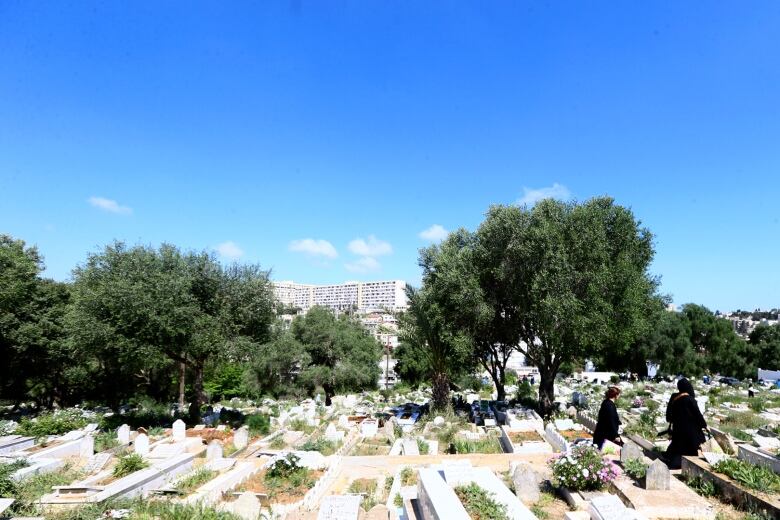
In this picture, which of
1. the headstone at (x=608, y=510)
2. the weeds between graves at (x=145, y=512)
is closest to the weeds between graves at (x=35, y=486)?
the weeds between graves at (x=145, y=512)

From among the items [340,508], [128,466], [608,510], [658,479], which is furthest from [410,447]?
[608,510]

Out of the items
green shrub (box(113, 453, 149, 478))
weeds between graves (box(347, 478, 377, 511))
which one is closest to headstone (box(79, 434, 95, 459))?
green shrub (box(113, 453, 149, 478))

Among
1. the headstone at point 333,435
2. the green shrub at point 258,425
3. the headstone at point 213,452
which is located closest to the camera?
the headstone at point 213,452

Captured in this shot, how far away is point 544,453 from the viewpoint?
42.0 feet

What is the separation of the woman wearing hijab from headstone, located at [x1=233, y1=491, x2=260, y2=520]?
26.6 ft

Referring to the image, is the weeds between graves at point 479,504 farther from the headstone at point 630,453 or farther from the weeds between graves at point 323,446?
the weeds between graves at point 323,446

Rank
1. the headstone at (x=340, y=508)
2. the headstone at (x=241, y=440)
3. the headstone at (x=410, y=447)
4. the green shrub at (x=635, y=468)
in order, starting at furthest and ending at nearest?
the headstone at (x=241, y=440) < the headstone at (x=410, y=447) < the green shrub at (x=635, y=468) < the headstone at (x=340, y=508)

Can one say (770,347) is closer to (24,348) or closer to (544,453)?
(544,453)

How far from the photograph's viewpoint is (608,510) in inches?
263

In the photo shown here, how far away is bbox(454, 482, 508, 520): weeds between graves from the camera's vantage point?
22.7 ft

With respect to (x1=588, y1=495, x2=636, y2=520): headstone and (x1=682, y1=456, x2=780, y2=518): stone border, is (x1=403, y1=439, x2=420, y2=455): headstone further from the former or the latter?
(x1=588, y1=495, x2=636, y2=520): headstone

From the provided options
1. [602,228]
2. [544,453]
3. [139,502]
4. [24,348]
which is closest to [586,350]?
[602,228]

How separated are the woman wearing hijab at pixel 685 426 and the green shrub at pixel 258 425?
1463 centimetres

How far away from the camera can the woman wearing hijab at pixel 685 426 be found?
9656 mm
